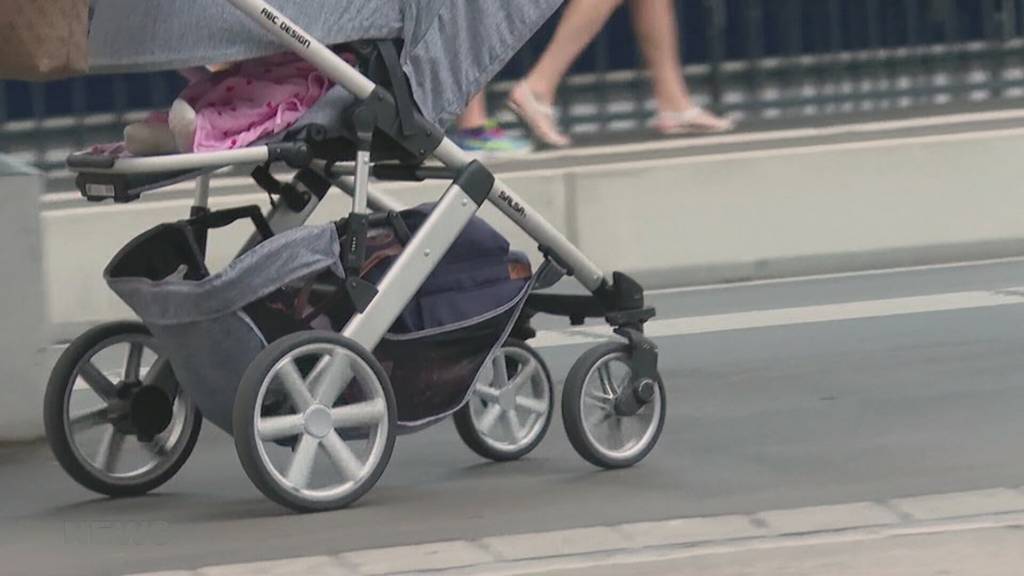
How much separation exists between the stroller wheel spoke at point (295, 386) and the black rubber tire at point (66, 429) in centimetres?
66

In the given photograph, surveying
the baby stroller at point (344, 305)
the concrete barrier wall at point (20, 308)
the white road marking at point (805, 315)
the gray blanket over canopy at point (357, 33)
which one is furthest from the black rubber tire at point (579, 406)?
the white road marking at point (805, 315)

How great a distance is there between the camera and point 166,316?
18.6ft

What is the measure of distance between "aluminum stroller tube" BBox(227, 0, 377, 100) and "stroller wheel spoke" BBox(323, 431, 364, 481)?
87 cm

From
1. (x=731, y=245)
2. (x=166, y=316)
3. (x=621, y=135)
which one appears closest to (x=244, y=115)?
(x=166, y=316)

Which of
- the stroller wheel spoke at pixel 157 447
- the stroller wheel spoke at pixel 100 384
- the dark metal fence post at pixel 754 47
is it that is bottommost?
the stroller wheel spoke at pixel 157 447

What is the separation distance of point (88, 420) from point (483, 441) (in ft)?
3.59

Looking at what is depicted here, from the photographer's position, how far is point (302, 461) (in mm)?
5605

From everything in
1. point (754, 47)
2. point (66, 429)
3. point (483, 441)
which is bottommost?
point (483, 441)

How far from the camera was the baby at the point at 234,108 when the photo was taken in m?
5.69

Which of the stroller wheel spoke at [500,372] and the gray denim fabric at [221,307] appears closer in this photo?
the gray denim fabric at [221,307]

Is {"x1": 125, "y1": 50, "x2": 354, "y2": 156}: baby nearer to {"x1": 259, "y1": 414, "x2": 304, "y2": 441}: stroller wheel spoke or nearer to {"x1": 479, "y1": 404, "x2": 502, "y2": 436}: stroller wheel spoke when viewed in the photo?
{"x1": 259, "y1": 414, "x2": 304, "y2": 441}: stroller wheel spoke

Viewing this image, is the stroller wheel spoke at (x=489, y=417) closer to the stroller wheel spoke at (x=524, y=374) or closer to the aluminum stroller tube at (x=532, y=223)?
the stroller wheel spoke at (x=524, y=374)

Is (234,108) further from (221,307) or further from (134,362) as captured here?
(134,362)

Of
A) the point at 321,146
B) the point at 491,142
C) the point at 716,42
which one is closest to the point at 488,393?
the point at 321,146
